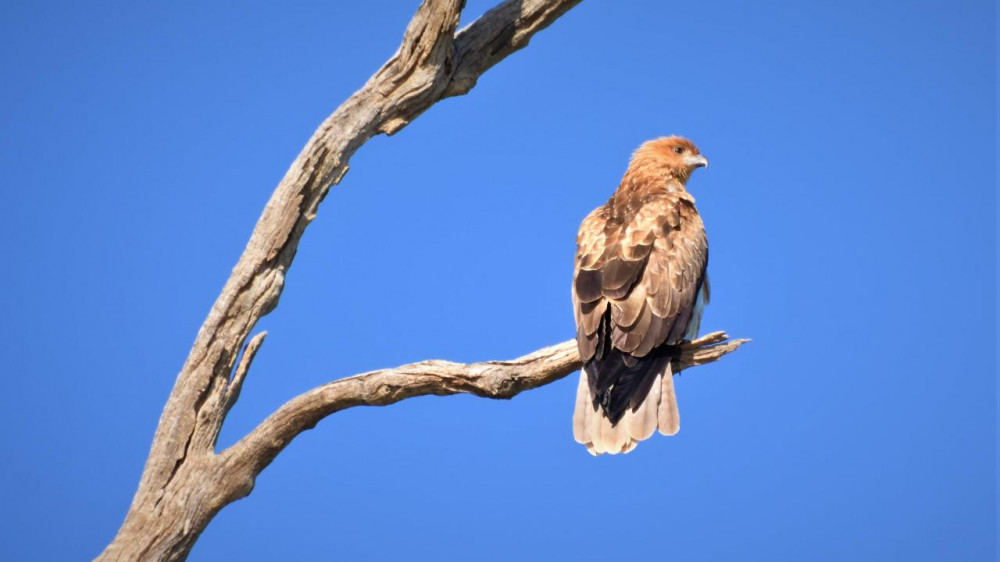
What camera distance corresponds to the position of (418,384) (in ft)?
17.6

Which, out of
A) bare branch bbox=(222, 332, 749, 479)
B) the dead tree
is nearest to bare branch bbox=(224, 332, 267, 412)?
the dead tree

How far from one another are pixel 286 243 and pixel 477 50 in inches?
59.4

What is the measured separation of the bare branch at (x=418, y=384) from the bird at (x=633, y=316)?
0.44 ft

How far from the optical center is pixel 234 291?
5820 mm

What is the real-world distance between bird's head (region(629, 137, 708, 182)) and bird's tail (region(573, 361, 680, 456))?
6.71 ft

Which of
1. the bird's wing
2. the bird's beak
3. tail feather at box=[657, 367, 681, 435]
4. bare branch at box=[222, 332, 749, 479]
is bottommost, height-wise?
bare branch at box=[222, 332, 749, 479]

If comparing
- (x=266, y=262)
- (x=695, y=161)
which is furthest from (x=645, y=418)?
(x=695, y=161)

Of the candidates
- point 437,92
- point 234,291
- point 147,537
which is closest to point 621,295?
point 437,92

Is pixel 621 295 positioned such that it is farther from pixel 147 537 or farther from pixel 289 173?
pixel 147 537

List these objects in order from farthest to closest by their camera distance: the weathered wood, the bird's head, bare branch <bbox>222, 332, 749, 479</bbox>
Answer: the bird's head
the weathered wood
bare branch <bbox>222, 332, 749, 479</bbox>

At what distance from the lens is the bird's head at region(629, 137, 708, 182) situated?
7.20 meters

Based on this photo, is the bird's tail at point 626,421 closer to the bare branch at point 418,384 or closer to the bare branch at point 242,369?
the bare branch at point 418,384

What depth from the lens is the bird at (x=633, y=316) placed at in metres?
5.46

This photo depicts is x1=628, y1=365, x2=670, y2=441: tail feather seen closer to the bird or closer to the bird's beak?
the bird
